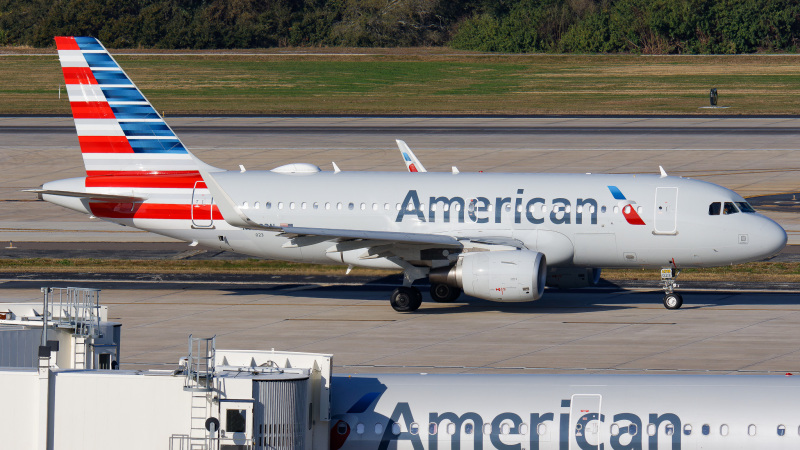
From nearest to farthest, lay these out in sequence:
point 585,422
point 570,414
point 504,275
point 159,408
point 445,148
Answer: point 159,408, point 585,422, point 570,414, point 504,275, point 445,148

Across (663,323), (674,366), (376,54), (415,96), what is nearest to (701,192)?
(663,323)

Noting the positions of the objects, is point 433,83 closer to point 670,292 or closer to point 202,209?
point 202,209

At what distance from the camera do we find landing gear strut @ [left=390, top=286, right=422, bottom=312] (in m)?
34.1

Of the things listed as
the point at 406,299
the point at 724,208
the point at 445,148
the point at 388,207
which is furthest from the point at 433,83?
the point at 406,299

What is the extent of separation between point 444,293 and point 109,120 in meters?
12.2

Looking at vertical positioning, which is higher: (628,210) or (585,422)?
(628,210)

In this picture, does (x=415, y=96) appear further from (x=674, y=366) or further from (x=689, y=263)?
(x=674, y=366)

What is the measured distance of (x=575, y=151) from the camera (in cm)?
6519

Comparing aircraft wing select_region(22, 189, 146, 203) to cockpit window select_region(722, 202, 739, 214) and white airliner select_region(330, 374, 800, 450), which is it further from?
white airliner select_region(330, 374, 800, 450)

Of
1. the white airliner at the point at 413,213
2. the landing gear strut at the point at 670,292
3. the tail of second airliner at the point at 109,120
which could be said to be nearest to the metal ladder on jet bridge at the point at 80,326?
the white airliner at the point at 413,213

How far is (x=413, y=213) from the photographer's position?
35.0m

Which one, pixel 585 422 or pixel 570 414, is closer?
pixel 585 422

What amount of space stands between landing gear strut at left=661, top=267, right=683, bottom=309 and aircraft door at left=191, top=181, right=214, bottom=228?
1400cm

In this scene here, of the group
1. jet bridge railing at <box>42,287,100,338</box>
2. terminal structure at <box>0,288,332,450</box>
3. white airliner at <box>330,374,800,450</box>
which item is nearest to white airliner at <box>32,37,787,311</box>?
jet bridge railing at <box>42,287,100,338</box>
